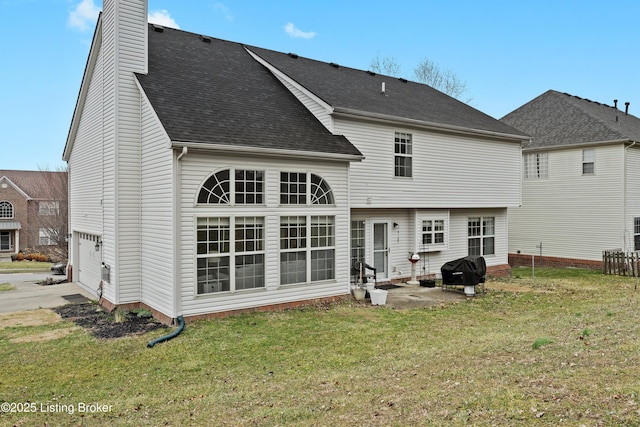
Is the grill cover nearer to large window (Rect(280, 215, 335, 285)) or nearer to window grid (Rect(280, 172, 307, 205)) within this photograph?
large window (Rect(280, 215, 335, 285))

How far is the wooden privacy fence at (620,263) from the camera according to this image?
17.1 metres

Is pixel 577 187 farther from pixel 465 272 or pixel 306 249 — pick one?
pixel 306 249

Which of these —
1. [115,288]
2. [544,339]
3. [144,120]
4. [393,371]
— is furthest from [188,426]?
[144,120]

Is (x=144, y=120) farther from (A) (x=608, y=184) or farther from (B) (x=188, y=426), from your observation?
(A) (x=608, y=184)

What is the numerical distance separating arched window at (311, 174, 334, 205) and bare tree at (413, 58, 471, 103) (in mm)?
26104

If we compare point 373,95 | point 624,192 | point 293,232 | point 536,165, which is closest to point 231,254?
point 293,232

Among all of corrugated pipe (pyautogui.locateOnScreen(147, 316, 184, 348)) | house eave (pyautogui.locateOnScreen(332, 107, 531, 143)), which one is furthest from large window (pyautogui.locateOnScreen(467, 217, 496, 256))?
corrugated pipe (pyautogui.locateOnScreen(147, 316, 184, 348))

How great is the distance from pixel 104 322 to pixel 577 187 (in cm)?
1954

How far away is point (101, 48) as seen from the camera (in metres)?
12.4

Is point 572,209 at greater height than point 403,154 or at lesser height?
lesser

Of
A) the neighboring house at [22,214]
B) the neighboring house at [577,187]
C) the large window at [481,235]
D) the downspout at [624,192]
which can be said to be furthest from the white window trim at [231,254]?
the neighboring house at [22,214]

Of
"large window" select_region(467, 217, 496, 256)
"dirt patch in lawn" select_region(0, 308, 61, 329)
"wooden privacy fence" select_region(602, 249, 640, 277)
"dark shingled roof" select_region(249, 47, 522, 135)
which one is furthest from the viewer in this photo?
"large window" select_region(467, 217, 496, 256)

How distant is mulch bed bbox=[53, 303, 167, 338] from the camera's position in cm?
933

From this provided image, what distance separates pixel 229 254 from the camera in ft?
33.1
